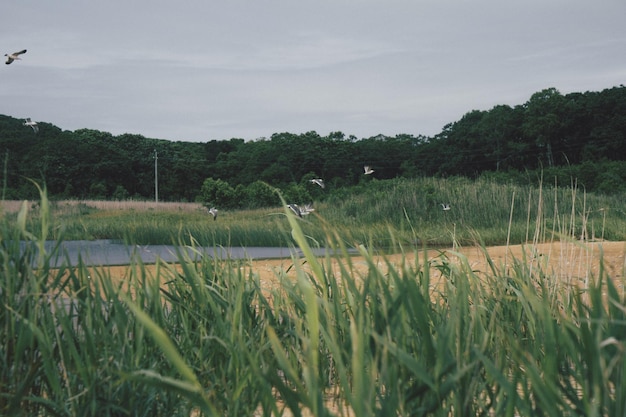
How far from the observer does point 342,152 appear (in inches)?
1548

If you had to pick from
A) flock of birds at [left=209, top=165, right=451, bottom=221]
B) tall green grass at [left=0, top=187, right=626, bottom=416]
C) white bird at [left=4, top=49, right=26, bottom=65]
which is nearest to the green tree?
flock of birds at [left=209, top=165, right=451, bottom=221]

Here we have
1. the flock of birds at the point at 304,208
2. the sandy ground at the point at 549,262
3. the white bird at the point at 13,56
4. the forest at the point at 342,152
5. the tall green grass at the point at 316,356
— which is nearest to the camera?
the tall green grass at the point at 316,356

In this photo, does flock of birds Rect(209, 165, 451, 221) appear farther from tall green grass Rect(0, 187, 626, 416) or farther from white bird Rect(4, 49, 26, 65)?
white bird Rect(4, 49, 26, 65)

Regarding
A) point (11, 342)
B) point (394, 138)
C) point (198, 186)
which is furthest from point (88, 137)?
point (11, 342)

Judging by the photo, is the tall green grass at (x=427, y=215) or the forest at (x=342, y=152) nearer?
the tall green grass at (x=427, y=215)

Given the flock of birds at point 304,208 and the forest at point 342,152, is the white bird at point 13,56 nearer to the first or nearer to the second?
the flock of birds at point 304,208

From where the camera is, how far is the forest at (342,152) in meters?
32.6

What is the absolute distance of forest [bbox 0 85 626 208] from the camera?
32625 mm

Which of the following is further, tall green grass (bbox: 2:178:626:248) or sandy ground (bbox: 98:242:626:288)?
tall green grass (bbox: 2:178:626:248)

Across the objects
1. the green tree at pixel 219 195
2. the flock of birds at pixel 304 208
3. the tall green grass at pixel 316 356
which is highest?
the green tree at pixel 219 195

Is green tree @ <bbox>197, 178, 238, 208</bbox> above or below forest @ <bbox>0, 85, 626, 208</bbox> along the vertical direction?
below

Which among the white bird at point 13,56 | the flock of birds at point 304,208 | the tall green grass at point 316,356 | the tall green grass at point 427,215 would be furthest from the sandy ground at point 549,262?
the tall green grass at point 427,215

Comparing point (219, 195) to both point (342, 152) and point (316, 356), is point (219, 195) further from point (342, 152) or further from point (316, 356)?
point (316, 356)

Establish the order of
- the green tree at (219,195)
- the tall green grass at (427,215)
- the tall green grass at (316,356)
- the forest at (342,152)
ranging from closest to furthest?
the tall green grass at (316,356) → the tall green grass at (427,215) → the green tree at (219,195) → the forest at (342,152)
